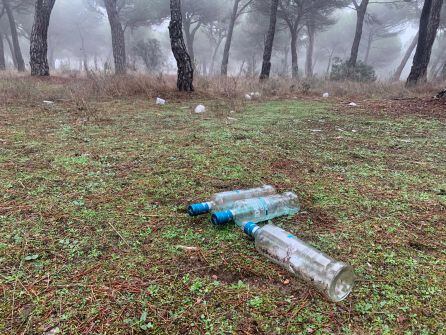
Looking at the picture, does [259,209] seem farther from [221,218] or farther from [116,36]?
[116,36]

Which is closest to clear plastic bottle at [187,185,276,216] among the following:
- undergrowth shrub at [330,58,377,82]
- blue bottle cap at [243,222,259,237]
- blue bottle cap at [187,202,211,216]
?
blue bottle cap at [187,202,211,216]

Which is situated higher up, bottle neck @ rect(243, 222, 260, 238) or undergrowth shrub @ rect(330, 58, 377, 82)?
undergrowth shrub @ rect(330, 58, 377, 82)

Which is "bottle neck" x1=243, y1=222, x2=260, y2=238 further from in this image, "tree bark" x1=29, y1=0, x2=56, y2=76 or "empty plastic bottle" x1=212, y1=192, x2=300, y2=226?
"tree bark" x1=29, y1=0, x2=56, y2=76

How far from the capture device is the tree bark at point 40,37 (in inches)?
282

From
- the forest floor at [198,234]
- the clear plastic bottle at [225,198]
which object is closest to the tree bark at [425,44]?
the forest floor at [198,234]

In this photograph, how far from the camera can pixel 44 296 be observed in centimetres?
101

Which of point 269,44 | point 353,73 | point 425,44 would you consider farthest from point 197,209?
Result: point 353,73

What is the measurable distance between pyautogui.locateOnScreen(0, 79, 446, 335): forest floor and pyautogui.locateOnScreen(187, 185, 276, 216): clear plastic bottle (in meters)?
0.07

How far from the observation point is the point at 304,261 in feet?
3.85

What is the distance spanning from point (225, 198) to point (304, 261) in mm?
660

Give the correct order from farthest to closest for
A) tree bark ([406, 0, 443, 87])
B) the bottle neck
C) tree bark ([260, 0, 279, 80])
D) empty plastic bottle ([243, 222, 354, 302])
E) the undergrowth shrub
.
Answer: the undergrowth shrub → tree bark ([260, 0, 279, 80]) → tree bark ([406, 0, 443, 87]) → the bottle neck → empty plastic bottle ([243, 222, 354, 302])

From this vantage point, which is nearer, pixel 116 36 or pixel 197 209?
pixel 197 209

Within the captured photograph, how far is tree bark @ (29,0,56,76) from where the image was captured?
7.17m

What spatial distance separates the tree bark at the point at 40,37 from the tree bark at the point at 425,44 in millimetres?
9152
